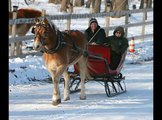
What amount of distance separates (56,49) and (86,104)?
1.20m

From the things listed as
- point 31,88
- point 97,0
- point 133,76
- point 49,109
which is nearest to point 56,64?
point 49,109

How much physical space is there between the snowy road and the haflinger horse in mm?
351

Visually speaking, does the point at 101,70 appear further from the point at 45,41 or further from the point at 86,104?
the point at 45,41

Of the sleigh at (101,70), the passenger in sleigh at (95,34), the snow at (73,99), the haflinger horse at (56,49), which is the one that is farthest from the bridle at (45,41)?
the passenger in sleigh at (95,34)

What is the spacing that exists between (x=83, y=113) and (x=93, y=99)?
1422 mm

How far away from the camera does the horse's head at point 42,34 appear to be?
796cm

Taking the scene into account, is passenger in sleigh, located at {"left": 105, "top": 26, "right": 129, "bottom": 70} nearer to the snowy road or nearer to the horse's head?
the snowy road

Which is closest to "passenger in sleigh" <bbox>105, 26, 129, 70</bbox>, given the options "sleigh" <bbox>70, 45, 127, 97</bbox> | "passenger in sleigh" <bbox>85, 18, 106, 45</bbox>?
"sleigh" <bbox>70, 45, 127, 97</bbox>

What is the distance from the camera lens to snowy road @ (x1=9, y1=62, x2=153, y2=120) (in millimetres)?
7598

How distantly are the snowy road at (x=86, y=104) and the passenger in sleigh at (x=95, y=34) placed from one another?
1069 millimetres

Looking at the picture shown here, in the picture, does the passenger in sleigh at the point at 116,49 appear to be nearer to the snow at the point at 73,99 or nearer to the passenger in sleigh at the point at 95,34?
the passenger in sleigh at the point at 95,34

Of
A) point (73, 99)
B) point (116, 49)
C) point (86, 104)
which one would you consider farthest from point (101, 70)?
point (86, 104)

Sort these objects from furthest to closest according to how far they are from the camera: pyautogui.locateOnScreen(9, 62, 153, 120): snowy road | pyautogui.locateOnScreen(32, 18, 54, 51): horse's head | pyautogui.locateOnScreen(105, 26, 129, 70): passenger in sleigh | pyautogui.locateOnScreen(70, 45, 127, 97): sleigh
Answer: pyautogui.locateOnScreen(105, 26, 129, 70): passenger in sleigh
pyautogui.locateOnScreen(70, 45, 127, 97): sleigh
pyautogui.locateOnScreen(32, 18, 54, 51): horse's head
pyautogui.locateOnScreen(9, 62, 153, 120): snowy road
